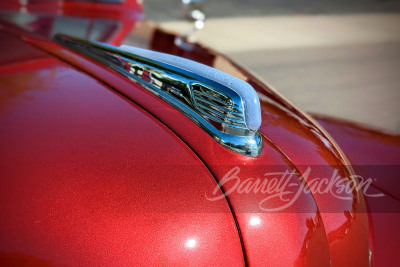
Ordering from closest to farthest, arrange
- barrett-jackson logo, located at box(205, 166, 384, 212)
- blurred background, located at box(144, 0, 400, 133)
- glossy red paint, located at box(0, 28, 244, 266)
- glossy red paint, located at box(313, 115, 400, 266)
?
glossy red paint, located at box(0, 28, 244, 266) → barrett-jackson logo, located at box(205, 166, 384, 212) → glossy red paint, located at box(313, 115, 400, 266) → blurred background, located at box(144, 0, 400, 133)

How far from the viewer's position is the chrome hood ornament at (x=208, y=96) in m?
1.14

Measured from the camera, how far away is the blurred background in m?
4.30

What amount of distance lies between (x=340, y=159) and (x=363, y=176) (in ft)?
0.62

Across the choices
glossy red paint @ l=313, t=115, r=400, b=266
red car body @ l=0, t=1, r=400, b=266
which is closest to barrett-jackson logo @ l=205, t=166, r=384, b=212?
red car body @ l=0, t=1, r=400, b=266

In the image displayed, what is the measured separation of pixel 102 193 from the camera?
3.30 ft

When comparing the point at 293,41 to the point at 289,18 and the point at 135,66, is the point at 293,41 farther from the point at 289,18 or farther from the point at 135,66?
the point at 135,66

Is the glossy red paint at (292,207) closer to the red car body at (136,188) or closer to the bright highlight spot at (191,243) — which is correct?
the red car body at (136,188)

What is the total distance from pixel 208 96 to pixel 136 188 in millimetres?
300

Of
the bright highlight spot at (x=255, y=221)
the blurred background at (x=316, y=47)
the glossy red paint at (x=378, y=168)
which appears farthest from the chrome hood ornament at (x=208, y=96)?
the blurred background at (x=316, y=47)

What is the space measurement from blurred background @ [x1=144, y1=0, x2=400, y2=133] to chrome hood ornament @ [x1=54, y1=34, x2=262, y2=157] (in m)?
1.73

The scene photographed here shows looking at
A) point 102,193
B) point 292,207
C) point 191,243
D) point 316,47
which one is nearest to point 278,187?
point 292,207

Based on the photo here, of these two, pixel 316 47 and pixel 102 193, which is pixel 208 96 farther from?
pixel 316 47

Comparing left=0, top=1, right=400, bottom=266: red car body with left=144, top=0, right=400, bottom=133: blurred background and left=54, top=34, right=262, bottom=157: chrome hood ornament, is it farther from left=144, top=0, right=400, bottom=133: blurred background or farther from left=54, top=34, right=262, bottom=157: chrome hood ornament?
left=144, top=0, right=400, bottom=133: blurred background

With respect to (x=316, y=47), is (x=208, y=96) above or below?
above
